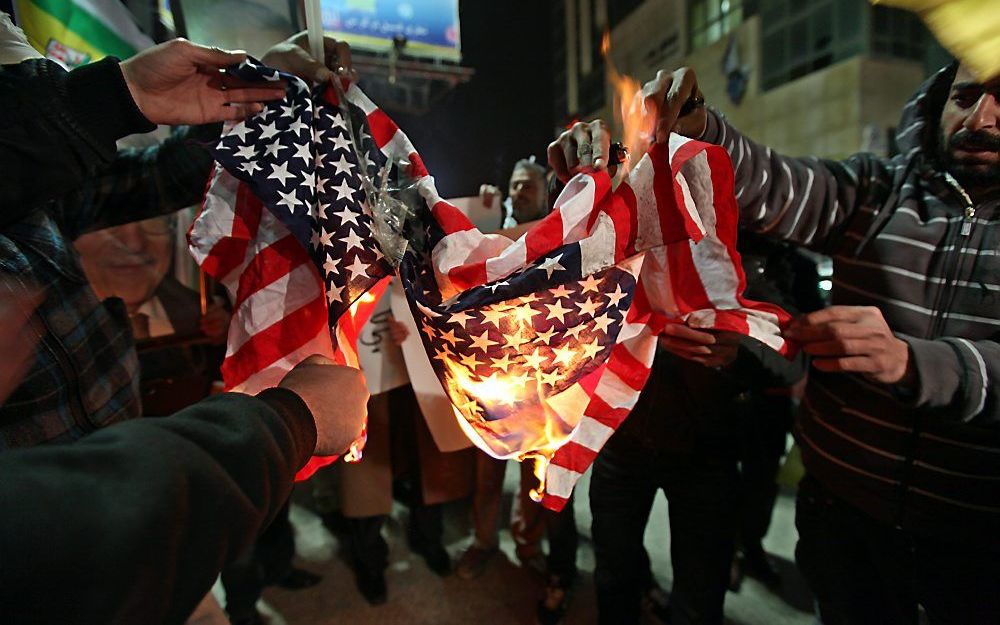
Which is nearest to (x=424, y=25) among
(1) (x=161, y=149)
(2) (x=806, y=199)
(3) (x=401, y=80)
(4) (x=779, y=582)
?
(3) (x=401, y=80)

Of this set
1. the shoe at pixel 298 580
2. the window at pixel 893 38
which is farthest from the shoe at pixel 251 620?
the window at pixel 893 38

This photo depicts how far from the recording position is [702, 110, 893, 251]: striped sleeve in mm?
1437

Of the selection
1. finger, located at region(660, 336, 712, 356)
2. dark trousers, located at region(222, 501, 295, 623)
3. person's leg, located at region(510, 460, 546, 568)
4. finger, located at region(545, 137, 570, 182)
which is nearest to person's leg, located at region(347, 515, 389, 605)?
dark trousers, located at region(222, 501, 295, 623)

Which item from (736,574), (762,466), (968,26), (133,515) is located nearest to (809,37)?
(762,466)

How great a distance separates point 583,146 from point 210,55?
1.01m

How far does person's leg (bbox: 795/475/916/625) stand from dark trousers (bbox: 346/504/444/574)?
6.58 feet

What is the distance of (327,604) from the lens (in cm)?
273

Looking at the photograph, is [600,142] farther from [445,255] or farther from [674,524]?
[674,524]

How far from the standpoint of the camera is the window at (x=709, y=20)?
1.92 meters

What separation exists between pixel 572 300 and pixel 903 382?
86 centimetres

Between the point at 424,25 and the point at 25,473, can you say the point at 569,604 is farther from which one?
the point at 424,25

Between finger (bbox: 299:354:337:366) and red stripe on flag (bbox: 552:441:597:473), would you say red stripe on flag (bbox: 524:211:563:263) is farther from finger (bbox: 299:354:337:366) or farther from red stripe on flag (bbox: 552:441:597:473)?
red stripe on flag (bbox: 552:441:597:473)

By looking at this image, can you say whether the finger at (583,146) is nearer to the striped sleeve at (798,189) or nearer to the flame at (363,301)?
the striped sleeve at (798,189)

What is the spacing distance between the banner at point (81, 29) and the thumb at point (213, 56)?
2.76ft
